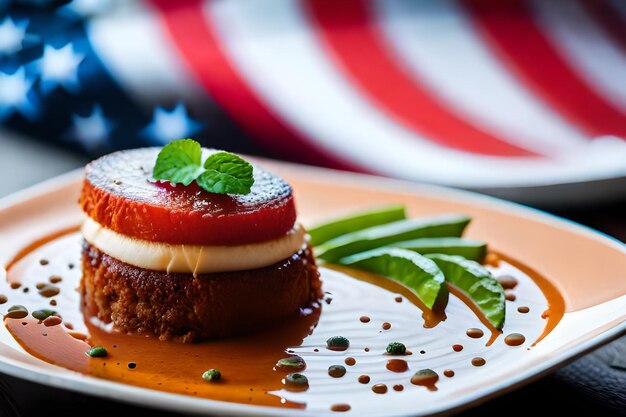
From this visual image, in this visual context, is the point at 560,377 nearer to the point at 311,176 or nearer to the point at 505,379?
the point at 505,379

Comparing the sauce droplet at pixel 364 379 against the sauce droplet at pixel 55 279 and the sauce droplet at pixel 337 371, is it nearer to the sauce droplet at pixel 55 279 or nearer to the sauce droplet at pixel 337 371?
the sauce droplet at pixel 337 371

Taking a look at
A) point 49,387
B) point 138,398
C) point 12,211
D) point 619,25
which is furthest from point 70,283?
point 619,25

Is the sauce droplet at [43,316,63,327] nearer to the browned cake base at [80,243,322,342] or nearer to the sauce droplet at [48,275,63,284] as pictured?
the browned cake base at [80,243,322,342]

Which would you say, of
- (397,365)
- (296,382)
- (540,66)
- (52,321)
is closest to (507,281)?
(397,365)

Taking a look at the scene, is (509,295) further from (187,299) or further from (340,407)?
(187,299)

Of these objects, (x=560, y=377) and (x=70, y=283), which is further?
(x=70, y=283)

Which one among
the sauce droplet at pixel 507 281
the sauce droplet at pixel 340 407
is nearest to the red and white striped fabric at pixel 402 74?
the sauce droplet at pixel 507 281
